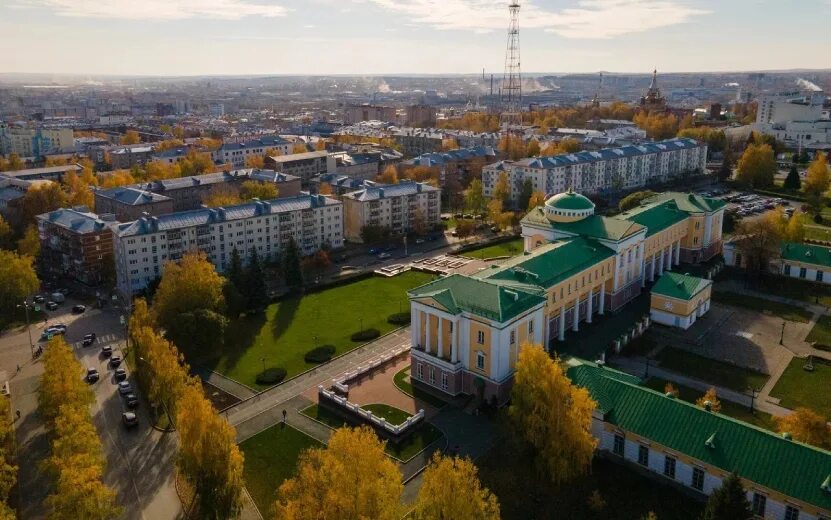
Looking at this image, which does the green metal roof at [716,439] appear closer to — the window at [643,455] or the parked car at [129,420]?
the window at [643,455]

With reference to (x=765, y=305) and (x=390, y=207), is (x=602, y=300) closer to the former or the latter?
(x=765, y=305)

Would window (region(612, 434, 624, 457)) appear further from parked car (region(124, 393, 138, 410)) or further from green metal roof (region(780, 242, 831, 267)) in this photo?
green metal roof (region(780, 242, 831, 267))

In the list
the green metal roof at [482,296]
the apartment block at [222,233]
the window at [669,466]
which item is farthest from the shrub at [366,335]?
the window at [669,466]

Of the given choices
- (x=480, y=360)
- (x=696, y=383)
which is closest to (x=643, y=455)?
(x=480, y=360)

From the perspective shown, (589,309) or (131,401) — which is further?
(589,309)

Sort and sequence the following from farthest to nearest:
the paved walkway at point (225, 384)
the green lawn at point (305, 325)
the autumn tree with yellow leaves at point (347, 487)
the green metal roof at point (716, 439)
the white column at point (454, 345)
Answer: the green lawn at point (305, 325), the paved walkway at point (225, 384), the white column at point (454, 345), the green metal roof at point (716, 439), the autumn tree with yellow leaves at point (347, 487)

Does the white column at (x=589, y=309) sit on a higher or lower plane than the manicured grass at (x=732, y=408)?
higher

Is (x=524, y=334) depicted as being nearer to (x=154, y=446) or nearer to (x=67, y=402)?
(x=154, y=446)

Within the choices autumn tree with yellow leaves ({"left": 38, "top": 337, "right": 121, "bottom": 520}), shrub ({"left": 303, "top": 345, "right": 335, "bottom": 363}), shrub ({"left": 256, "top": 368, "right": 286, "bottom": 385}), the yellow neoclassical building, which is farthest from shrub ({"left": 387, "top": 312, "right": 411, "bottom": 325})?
autumn tree with yellow leaves ({"left": 38, "top": 337, "right": 121, "bottom": 520})
